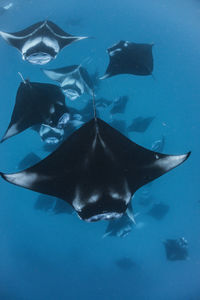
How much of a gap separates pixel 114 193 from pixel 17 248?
288 centimetres

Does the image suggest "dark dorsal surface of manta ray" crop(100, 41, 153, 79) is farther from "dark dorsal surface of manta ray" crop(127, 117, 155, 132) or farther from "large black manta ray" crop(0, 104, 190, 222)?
"large black manta ray" crop(0, 104, 190, 222)

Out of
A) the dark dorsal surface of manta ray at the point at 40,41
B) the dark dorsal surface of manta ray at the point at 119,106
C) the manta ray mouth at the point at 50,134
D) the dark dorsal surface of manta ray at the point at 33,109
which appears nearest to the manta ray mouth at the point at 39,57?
the dark dorsal surface of manta ray at the point at 40,41

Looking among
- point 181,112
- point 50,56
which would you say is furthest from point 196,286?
point 50,56

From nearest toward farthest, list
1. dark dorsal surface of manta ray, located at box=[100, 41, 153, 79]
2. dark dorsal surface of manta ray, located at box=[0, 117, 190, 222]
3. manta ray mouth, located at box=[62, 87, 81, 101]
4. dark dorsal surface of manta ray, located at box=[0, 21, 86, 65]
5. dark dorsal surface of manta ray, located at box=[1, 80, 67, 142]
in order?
1. dark dorsal surface of manta ray, located at box=[0, 117, 190, 222]
2. dark dorsal surface of manta ray, located at box=[1, 80, 67, 142]
3. dark dorsal surface of manta ray, located at box=[0, 21, 86, 65]
4. dark dorsal surface of manta ray, located at box=[100, 41, 153, 79]
5. manta ray mouth, located at box=[62, 87, 81, 101]

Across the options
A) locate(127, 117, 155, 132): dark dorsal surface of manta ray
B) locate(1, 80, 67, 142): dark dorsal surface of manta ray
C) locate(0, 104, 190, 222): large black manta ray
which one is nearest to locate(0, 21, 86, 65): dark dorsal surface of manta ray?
locate(1, 80, 67, 142): dark dorsal surface of manta ray

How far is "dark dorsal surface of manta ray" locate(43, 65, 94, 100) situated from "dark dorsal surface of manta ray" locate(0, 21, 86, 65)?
0.99ft

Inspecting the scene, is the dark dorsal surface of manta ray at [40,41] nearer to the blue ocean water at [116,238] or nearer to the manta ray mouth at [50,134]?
the blue ocean water at [116,238]

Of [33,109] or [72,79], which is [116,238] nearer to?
[33,109]

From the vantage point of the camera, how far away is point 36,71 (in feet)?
16.7

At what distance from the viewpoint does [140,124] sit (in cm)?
476

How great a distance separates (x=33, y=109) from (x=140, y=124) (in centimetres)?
208

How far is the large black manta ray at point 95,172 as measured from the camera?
99.8 inches

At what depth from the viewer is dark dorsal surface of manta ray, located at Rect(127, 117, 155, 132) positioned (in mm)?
4727

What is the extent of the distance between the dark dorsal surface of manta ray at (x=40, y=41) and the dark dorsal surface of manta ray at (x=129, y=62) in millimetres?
892
